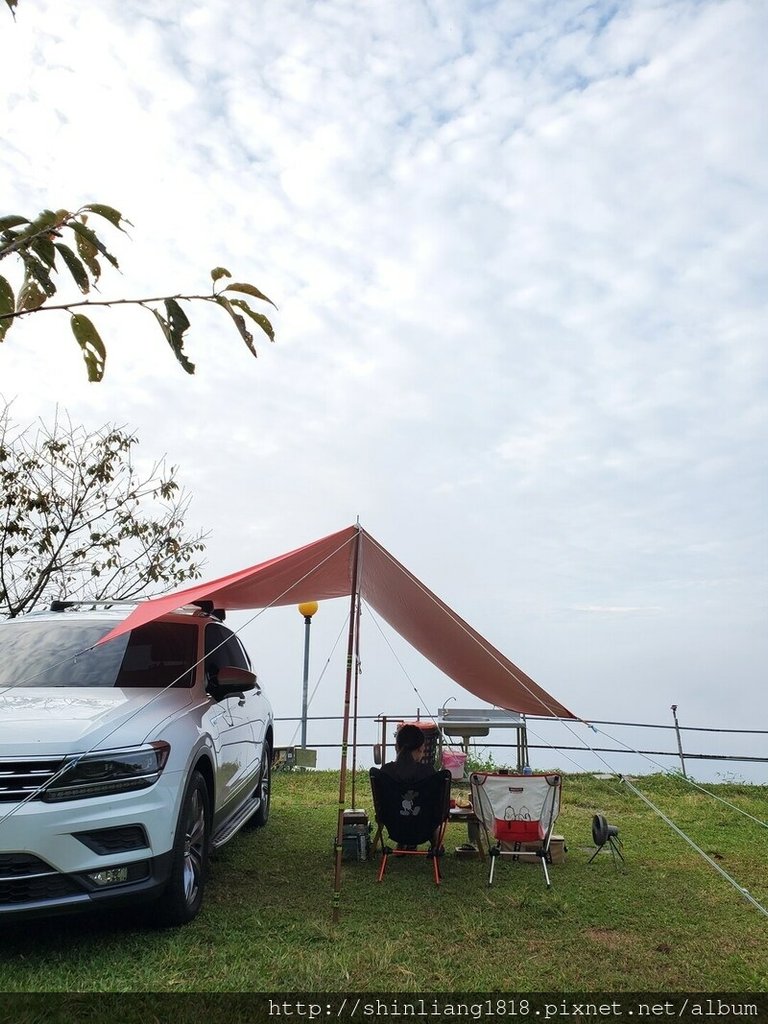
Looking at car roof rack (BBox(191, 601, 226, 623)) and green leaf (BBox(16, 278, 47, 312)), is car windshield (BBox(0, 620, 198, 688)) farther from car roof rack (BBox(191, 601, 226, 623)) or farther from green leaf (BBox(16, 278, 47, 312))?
green leaf (BBox(16, 278, 47, 312))

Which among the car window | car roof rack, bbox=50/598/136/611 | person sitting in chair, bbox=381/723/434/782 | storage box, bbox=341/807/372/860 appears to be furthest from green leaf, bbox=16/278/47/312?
storage box, bbox=341/807/372/860

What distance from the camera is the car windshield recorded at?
543 cm

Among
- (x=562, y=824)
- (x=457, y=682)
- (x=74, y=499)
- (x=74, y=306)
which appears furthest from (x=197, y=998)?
(x=74, y=499)

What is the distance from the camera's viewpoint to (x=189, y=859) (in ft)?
16.2

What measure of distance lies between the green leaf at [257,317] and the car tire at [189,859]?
3549 mm

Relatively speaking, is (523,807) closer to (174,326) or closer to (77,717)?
(77,717)

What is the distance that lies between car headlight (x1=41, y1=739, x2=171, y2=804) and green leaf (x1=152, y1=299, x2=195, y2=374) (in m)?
3.08

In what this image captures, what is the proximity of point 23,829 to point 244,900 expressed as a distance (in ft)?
6.94

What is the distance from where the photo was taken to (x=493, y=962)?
14.8 feet

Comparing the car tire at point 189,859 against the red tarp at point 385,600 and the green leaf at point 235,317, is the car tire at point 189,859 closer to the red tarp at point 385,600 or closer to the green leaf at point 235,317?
the red tarp at point 385,600

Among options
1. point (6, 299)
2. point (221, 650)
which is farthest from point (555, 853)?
point (6, 299)

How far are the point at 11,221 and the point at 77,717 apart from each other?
3382 mm

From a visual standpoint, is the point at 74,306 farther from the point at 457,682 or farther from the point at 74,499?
the point at 74,499

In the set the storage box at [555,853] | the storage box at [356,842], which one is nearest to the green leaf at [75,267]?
the storage box at [356,842]
